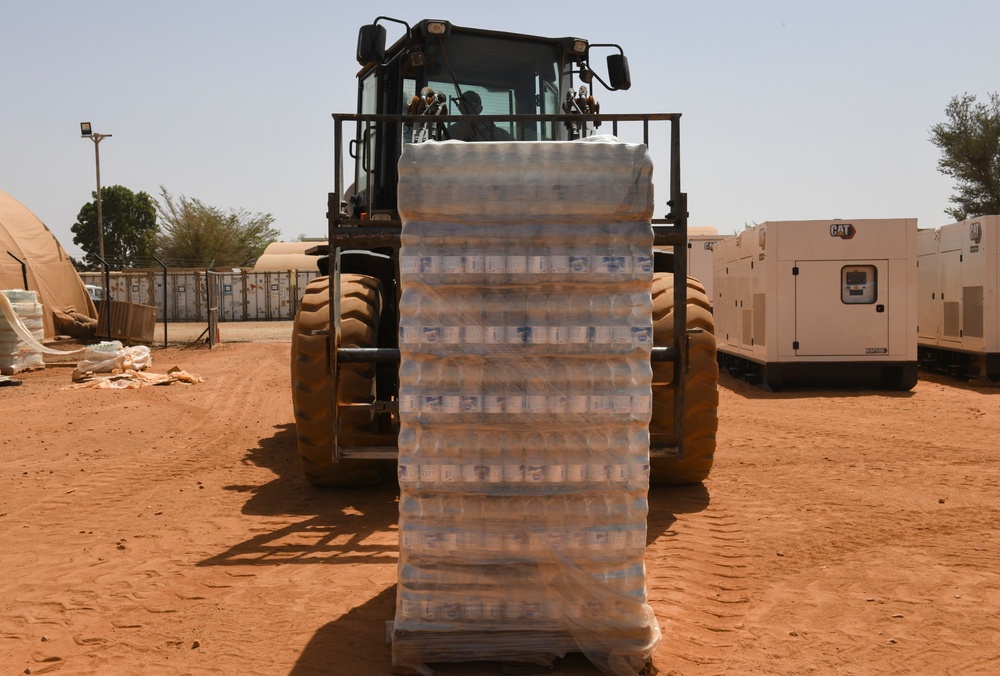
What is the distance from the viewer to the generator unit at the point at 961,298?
14.3 meters

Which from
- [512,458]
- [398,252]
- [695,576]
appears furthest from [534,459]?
[398,252]

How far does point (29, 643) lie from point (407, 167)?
2831 mm

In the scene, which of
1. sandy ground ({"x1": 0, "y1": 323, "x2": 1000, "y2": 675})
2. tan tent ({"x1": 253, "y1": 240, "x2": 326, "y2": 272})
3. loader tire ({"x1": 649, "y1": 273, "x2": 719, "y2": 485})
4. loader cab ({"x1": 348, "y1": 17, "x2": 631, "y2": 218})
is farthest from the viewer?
tan tent ({"x1": 253, "y1": 240, "x2": 326, "y2": 272})

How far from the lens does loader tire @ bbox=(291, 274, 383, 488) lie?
6.76 m

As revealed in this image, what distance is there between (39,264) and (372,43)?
21952 mm

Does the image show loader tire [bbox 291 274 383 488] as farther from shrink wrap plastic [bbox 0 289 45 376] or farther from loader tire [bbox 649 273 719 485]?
shrink wrap plastic [bbox 0 289 45 376]

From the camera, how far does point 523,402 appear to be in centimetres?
386

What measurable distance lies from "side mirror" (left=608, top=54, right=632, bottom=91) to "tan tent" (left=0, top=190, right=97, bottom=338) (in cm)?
1989

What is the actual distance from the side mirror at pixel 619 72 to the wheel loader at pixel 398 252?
1 centimetres

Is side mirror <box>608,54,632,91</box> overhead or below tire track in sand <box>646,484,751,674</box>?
overhead

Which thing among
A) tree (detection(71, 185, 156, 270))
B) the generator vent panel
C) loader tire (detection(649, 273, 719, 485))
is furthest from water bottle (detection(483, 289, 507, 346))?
tree (detection(71, 185, 156, 270))

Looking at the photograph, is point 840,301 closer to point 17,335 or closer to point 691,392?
point 691,392

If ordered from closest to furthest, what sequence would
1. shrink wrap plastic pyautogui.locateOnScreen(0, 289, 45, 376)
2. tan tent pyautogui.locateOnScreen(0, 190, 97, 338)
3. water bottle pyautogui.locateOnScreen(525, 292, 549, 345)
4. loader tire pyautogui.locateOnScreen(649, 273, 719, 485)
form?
water bottle pyautogui.locateOnScreen(525, 292, 549, 345), loader tire pyautogui.locateOnScreen(649, 273, 719, 485), shrink wrap plastic pyautogui.locateOnScreen(0, 289, 45, 376), tan tent pyautogui.locateOnScreen(0, 190, 97, 338)

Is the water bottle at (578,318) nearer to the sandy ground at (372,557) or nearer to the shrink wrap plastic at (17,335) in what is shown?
the sandy ground at (372,557)
